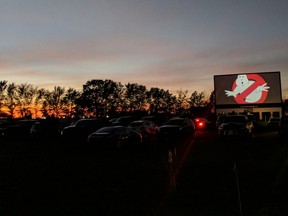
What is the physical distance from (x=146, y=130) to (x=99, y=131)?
605 cm

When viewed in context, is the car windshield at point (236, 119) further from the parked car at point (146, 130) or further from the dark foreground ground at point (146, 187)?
the dark foreground ground at point (146, 187)

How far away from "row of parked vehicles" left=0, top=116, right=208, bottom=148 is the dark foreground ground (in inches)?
163

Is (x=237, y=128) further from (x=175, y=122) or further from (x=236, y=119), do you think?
(x=175, y=122)

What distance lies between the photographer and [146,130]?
25.0 meters

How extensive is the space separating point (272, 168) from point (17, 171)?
27.8 ft

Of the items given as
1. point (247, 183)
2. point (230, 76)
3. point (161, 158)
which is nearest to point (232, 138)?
point (161, 158)

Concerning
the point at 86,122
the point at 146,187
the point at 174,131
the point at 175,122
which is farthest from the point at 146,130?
the point at 146,187

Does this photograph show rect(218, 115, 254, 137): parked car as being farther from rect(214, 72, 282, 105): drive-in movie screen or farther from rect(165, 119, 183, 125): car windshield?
rect(214, 72, 282, 105): drive-in movie screen

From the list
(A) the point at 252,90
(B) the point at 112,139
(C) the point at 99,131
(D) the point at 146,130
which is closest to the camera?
(B) the point at 112,139

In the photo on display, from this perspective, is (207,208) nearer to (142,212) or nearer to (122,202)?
(142,212)

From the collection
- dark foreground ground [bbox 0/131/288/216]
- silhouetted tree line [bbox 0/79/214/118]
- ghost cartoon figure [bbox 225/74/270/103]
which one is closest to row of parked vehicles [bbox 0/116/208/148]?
dark foreground ground [bbox 0/131/288/216]

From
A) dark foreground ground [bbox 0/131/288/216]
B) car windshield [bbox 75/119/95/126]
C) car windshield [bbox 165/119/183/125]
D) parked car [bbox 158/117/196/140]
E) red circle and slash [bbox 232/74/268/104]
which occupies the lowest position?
dark foreground ground [bbox 0/131/288/216]

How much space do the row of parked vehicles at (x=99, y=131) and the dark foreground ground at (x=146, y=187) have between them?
4128mm

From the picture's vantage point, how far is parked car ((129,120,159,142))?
24438 mm
